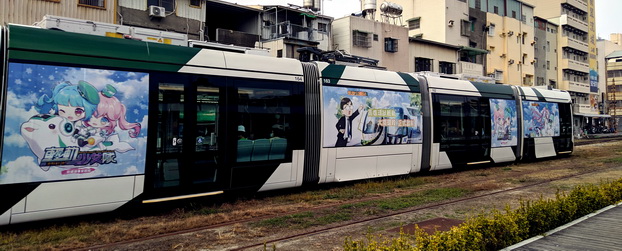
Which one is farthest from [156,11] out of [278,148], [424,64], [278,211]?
[424,64]

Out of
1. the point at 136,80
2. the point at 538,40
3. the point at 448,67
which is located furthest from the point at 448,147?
the point at 538,40

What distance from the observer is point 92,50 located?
7.94 m

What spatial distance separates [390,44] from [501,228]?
35391mm

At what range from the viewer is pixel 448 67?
45656 mm

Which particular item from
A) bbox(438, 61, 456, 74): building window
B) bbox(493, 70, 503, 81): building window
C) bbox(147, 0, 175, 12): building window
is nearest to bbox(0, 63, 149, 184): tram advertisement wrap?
bbox(147, 0, 175, 12): building window

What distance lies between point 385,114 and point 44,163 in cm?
913

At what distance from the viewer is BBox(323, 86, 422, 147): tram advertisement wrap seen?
11812 mm

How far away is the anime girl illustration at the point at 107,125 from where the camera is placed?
7.86 meters

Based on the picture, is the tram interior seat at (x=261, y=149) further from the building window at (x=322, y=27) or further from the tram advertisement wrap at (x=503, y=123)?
the building window at (x=322, y=27)

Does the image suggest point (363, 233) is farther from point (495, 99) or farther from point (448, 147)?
point (495, 99)

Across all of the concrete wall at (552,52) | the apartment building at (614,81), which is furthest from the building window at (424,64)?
the apartment building at (614,81)

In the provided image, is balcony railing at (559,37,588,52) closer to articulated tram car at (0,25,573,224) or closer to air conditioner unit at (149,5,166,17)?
air conditioner unit at (149,5,166,17)

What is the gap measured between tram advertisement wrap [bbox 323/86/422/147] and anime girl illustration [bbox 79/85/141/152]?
5.22 metres

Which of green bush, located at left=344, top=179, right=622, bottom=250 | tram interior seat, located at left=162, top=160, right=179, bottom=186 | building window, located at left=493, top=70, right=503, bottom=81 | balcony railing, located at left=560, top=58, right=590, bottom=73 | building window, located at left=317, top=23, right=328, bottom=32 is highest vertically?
balcony railing, located at left=560, top=58, right=590, bottom=73
